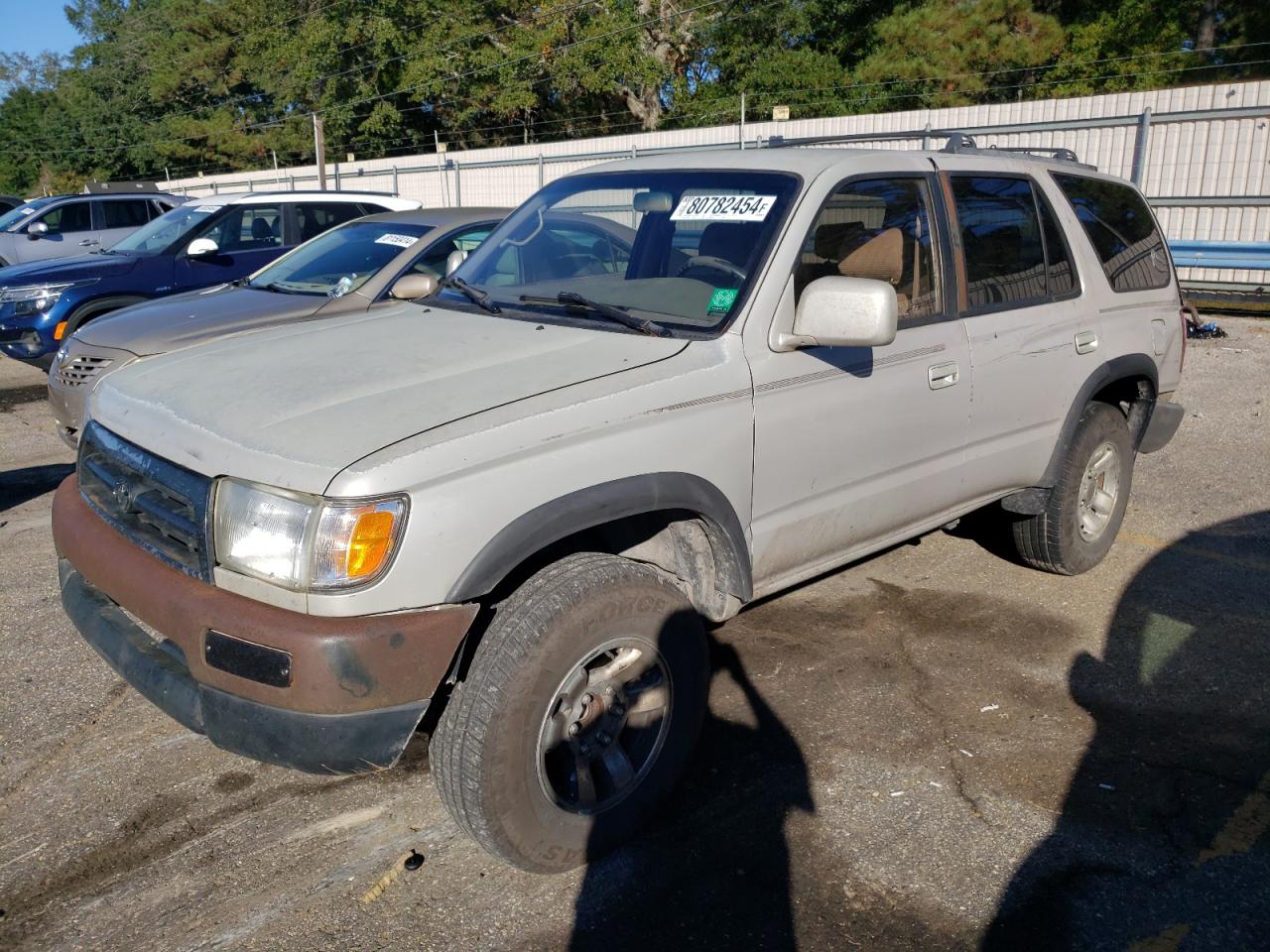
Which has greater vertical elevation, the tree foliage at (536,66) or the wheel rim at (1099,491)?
the tree foliage at (536,66)

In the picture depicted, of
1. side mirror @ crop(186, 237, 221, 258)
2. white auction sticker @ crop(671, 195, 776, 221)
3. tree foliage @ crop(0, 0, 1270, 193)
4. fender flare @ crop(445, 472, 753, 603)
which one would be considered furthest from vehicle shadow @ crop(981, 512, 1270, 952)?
tree foliage @ crop(0, 0, 1270, 193)

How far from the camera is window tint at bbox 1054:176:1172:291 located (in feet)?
15.9

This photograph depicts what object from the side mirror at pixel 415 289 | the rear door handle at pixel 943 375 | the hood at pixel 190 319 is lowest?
the hood at pixel 190 319

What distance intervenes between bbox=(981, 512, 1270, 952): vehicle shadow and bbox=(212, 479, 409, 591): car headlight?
188 centimetres

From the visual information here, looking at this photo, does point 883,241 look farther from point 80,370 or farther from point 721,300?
point 80,370

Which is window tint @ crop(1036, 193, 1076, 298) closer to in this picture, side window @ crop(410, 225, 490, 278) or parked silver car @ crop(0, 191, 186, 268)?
side window @ crop(410, 225, 490, 278)

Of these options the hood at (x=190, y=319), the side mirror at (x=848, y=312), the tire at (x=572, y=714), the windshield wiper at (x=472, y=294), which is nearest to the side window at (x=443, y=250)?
the hood at (x=190, y=319)

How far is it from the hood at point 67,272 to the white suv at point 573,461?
5981 mm

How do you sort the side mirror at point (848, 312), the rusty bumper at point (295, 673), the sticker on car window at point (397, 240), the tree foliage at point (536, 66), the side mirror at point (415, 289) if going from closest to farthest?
the rusty bumper at point (295, 673), the side mirror at point (848, 312), the side mirror at point (415, 289), the sticker on car window at point (397, 240), the tree foliage at point (536, 66)

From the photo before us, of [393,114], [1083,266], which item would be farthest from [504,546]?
[393,114]

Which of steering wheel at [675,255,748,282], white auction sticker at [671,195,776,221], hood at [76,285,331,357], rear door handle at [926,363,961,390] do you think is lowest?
hood at [76,285,331,357]

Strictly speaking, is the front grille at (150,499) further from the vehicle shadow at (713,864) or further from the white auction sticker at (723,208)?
the white auction sticker at (723,208)

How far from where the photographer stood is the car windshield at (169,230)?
937 centimetres

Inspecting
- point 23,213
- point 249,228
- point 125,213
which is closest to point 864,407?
point 249,228
